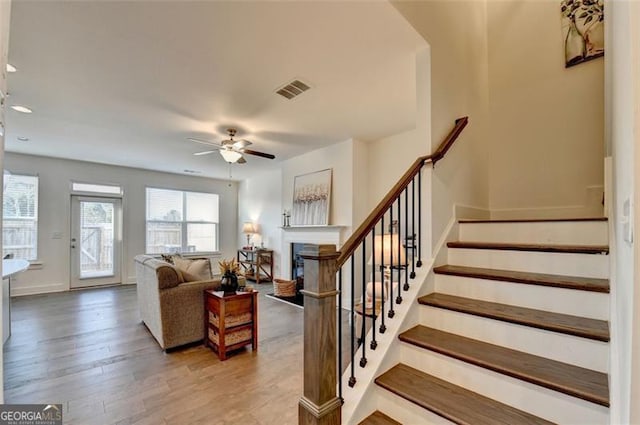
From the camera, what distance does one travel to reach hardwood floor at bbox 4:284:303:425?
2.11 metres

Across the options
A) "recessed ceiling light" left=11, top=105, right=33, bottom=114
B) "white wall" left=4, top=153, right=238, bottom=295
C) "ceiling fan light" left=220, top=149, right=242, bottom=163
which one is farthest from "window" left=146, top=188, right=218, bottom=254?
"ceiling fan light" left=220, top=149, right=242, bottom=163

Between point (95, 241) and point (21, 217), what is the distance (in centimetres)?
124

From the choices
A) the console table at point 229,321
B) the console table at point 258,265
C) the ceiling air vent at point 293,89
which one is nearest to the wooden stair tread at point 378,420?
the console table at point 229,321

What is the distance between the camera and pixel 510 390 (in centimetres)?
139

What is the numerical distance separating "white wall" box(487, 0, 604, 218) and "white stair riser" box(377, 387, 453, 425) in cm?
251

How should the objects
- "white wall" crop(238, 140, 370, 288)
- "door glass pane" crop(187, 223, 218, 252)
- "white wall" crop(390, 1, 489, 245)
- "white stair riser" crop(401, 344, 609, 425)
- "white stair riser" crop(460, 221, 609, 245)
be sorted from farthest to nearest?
"door glass pane" crop(187, 223, 218, 252) < "white wall" crop(238, 140, 370, 288) < "white wall" crop(390, 1, 489, 245) < "white stair riser" crop(460, 221, 609, 245) < "white stair riser" crop(401, 344, 609, 425)

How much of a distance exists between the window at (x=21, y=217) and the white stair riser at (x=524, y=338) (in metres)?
7.22

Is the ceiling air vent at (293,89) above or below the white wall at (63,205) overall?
above

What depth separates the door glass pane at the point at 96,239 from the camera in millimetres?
6293

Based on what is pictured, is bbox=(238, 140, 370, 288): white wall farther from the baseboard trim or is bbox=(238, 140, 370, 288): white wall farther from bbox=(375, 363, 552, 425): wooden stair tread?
the baseboard trim

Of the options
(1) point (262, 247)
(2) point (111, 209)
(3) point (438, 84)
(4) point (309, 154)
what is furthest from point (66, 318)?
(3) point (438, 84)

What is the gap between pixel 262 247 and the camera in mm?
7270

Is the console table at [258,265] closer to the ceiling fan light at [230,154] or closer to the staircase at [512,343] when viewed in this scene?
the ceiling fan light at [230,154]

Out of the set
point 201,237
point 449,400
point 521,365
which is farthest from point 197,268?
point 201,237
